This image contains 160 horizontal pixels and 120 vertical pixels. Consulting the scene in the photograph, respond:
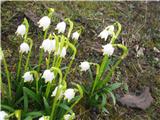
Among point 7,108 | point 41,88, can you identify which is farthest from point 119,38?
Result: point 7,108

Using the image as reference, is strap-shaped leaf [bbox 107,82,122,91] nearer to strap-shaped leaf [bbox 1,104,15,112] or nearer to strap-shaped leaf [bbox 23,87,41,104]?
strap-shaped leaf [bbox 23,87,41,104]

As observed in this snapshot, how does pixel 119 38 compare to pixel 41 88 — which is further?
pixel 119 38

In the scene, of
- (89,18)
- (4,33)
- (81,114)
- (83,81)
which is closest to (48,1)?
(89,18)

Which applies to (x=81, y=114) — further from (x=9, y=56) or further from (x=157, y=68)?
(x=157, y=68)

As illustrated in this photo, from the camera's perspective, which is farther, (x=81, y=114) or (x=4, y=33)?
(x=4, y=33)

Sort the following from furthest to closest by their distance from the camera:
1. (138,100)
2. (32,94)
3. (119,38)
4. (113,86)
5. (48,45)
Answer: (119,38) → (138,100) → (113,86) → (32,94) → (48,45)

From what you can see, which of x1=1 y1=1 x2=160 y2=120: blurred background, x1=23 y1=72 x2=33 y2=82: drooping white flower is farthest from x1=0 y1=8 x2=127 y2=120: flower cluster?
x1=1 y1=1 x2=160 y2=120: blurred background

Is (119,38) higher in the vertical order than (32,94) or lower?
higher

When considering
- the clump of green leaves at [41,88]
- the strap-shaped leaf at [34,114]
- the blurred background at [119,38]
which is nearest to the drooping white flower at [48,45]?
the clump of green leaves at [41,88]

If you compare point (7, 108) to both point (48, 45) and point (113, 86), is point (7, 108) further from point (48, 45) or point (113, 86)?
point (113, 86)

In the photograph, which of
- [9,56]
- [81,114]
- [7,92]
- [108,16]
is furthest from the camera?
[108,16]
